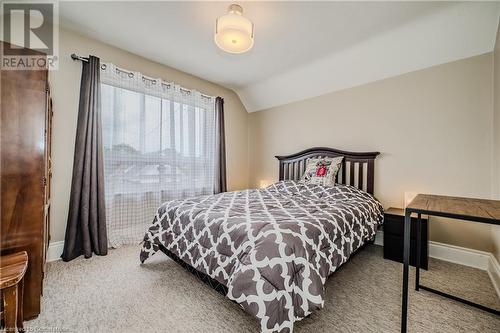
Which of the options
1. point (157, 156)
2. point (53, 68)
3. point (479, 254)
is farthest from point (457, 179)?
point (53, 68)

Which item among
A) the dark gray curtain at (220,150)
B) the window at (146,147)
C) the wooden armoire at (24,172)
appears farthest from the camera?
the dark gray curtain at (220,150)

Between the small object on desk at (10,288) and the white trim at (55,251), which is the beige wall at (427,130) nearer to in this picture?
the small object on desk at (10,288)

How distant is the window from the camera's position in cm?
264

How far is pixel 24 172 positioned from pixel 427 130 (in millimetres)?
3855

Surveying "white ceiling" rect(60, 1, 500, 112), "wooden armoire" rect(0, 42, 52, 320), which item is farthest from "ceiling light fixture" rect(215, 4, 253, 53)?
"wooden armoire" rect(0, 42, 52, 320)

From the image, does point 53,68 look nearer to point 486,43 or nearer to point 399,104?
point 399,104

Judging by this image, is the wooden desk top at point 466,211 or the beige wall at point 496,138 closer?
the wooden desk top at point 466,211

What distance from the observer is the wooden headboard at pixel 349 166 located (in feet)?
9.59

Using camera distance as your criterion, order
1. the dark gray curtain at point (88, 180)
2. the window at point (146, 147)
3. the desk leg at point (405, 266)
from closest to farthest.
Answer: the desk leg at point (405, 266) → the dark gray curtain at point (88, 180) → the window at point (146, 147)

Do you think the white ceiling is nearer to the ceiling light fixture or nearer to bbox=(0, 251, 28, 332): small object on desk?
the ceiling light fixture

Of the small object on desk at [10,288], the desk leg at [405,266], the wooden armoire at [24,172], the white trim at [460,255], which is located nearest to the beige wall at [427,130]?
the white trim at [460,255]

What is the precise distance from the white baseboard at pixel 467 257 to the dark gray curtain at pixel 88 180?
3.81m

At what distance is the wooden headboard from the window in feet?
5.16

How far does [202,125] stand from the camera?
3.58 metres
